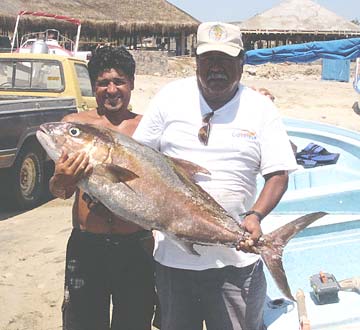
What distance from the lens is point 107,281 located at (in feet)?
9.71

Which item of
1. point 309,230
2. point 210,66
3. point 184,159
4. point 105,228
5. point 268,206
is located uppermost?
point 210,66

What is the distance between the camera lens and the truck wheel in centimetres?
736

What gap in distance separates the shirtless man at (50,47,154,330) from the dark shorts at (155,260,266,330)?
13.7 inches

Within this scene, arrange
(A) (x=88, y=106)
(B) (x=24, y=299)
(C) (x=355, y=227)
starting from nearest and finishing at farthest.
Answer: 1. (B) (x=24, y=299)
2. (C) (x=355, y=227)
3. (A) (x=88, y=106)

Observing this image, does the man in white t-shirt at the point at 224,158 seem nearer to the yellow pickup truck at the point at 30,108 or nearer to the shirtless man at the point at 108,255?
the shirtless man at the point at 108,255

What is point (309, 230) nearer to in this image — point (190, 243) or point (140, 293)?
point (140, 293)

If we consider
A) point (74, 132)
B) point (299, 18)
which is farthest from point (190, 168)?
point (299, 18)

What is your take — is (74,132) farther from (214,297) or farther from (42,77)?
(42,77)

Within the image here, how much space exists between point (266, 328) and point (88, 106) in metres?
6.20

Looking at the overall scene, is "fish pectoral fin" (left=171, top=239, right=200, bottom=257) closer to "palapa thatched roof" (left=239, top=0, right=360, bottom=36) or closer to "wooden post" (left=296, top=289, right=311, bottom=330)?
"wooden post" (left=296, top=289, right=311, bottom=330)

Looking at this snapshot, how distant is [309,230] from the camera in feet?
16.6

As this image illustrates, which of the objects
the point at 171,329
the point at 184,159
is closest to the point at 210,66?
the point at 184,159

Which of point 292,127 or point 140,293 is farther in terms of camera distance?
point 292,127

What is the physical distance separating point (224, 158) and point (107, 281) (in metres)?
0.98
